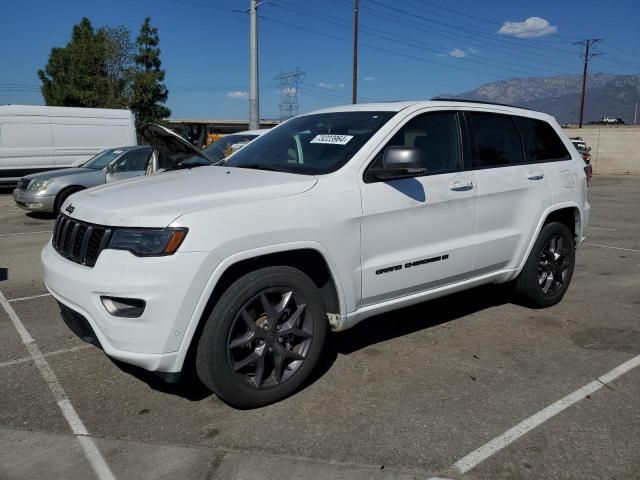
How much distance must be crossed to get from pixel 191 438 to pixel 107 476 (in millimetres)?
475

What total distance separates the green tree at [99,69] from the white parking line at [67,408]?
3362cm

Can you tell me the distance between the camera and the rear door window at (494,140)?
4.46 m

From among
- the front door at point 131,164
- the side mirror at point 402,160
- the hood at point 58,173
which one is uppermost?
the side mirror at point 402,160

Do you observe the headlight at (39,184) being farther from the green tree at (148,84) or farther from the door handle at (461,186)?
the green tree at (148,84)

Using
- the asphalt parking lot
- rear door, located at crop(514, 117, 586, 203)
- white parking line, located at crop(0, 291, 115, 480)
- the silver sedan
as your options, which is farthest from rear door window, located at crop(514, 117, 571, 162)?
→ the silver sedan

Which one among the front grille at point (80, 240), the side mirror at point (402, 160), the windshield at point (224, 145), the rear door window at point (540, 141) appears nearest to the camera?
the front grille at point (80, 240)

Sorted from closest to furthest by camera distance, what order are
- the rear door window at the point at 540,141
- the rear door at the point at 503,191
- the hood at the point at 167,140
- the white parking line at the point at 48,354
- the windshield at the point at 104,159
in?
the white parking line at the point at 48,354
the rear door at the point at 503,191
the rear door window at the point at 540,141
the hood at the point at 167,140
the windshield at the point at 104,159

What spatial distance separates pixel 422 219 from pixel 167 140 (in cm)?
290

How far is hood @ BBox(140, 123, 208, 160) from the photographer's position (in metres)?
5.38

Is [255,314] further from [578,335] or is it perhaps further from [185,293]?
[578,335]

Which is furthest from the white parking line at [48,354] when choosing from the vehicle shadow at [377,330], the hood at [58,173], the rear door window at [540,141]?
the hood at [58,173]

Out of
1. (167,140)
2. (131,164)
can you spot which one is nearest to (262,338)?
(167,140)

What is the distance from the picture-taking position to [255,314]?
3246 millimetres

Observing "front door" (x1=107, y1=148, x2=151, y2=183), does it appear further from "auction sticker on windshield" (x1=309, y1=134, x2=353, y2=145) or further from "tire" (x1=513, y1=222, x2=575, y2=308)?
"tire" (x1=513, y1=222, x2=575, y2=308)
